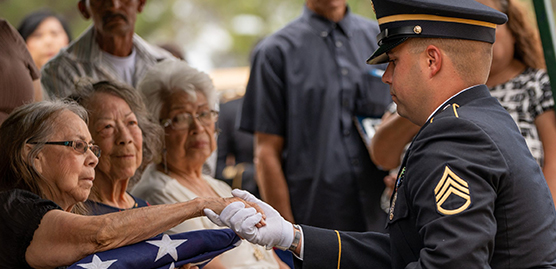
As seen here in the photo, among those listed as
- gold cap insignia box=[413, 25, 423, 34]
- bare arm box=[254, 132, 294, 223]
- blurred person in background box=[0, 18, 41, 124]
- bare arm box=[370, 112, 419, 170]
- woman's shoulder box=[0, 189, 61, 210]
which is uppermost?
gold cap insignia box=[413, 25, 423, 34]

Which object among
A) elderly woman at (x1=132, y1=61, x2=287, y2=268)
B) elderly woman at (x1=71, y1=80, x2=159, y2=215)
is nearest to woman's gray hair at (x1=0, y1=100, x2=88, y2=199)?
elderly woman at (x1=71, y1=80, x2=159, y2=215)

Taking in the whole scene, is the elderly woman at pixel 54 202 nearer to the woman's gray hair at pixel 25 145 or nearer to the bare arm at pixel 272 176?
the woman's gray hair at pixel 25 145

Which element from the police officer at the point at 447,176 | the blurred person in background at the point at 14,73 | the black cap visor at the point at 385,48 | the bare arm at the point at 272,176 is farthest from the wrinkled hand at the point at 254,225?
the bare arm at the point at 272,176

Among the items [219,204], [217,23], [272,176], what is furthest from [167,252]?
[217,23]

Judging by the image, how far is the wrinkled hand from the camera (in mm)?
2326

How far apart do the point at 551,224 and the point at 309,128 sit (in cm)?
215

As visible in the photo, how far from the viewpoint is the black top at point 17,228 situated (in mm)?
2180

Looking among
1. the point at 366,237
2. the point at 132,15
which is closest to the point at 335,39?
the point at 132,15

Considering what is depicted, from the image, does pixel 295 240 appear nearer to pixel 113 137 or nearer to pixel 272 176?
pixel 113 137

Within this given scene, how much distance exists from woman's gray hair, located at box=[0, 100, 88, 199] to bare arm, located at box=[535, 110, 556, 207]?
2.36 m

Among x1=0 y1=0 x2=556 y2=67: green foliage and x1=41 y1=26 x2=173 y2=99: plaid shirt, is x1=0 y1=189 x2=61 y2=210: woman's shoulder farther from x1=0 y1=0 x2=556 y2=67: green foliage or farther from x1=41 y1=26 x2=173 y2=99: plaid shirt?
x1=0 y1=0 x2=556 y2=67: green foliage

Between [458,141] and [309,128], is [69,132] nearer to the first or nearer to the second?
[458,141]

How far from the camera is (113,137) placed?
2971 mm

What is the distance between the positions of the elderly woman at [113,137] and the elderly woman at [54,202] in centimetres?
37
